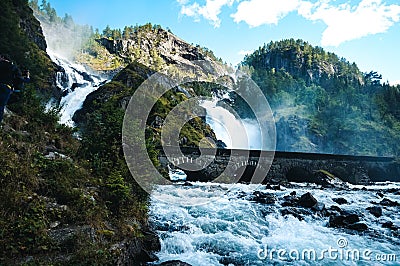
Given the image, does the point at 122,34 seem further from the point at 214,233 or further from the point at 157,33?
the point at 214,233

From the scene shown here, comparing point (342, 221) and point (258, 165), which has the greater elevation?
point (258, 165)

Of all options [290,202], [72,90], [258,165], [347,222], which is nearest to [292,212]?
[290,202]

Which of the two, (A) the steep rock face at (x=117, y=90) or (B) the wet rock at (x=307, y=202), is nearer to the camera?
(B) the wet rock at (x=307, y=202)

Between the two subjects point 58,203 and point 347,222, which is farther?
point 347,222

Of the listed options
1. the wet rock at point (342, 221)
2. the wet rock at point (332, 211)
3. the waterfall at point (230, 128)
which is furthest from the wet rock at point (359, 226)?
the waterfall at point (230, 128)

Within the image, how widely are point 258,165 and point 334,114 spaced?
262ft

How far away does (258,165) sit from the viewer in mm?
34656

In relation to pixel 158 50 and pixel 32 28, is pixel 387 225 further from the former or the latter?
pixel 158 50

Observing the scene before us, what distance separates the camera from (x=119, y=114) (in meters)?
12.6

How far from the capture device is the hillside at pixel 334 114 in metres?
87.9

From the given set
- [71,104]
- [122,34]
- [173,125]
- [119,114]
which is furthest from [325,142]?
[122,34]

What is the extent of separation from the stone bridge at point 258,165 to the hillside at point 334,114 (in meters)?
50.0

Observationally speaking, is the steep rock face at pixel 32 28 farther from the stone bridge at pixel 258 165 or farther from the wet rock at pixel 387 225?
the wet rock at pixel 387 225

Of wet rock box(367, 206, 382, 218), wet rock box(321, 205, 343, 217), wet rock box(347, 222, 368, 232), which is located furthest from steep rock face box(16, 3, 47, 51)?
wet rock box(367, 206, 382, 218)
